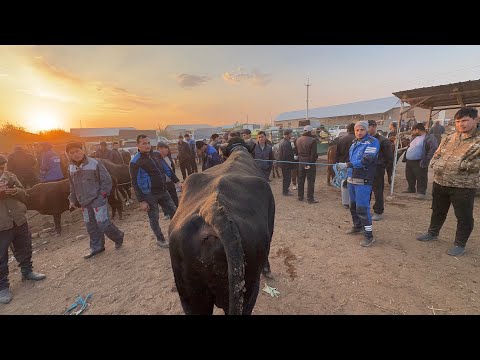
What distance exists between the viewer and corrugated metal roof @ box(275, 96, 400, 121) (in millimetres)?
42869

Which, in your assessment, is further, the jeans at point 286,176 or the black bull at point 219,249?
the jeans at point 286,176

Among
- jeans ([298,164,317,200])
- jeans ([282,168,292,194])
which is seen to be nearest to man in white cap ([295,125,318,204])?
jeans ([298,164,317,200])

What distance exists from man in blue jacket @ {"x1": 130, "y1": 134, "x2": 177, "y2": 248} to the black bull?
102 inches

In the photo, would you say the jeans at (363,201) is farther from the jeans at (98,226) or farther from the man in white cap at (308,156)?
the jeans at (98,226)

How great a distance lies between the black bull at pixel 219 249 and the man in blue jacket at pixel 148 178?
8.47 ft

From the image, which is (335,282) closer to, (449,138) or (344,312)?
(344,312)

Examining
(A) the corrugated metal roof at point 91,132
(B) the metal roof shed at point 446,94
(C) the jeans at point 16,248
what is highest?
(A) the corrugated metal roof at point 91,132

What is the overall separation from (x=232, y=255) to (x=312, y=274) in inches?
108

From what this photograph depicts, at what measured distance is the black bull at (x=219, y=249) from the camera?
1.77 m

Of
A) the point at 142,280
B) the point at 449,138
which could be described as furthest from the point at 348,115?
the point at 142,280

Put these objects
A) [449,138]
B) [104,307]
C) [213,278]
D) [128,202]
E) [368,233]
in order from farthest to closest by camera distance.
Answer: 1. [128,202]
2. [368,233]
3. [449,138]
4. [104,307]
5. [213,278]

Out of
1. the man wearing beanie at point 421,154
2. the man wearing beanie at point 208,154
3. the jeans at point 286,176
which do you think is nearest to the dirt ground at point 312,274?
the man wearing beanie at point 421,154

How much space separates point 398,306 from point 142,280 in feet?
13.2

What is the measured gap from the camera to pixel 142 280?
409 centimetres
